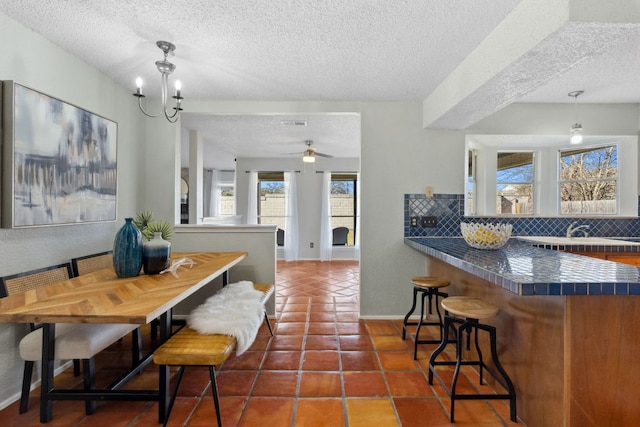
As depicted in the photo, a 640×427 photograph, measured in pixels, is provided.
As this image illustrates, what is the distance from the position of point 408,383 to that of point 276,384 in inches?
34.0

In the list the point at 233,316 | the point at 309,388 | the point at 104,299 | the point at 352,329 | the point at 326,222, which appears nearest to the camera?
the point at 104,299

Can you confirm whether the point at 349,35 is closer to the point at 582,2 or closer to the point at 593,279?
the point at 582,2

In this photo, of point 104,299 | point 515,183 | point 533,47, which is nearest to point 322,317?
point 104,299

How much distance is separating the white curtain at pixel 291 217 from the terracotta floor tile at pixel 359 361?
168 inches

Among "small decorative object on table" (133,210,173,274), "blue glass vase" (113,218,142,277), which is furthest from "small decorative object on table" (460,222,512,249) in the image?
"blue glass vase" (113,218,142,277)

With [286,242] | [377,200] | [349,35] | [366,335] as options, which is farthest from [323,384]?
[286,242]

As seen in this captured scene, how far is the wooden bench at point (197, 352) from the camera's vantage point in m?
1.49

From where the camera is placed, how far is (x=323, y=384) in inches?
78.7

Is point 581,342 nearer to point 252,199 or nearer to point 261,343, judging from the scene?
point 261,343

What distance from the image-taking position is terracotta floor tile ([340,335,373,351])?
2.51 meters

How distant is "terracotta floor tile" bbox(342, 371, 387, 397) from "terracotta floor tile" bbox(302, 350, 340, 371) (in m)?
0.14

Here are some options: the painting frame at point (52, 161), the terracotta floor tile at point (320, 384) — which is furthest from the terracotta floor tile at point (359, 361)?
the painting frame at point (52, 161)

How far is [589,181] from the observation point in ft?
11.7

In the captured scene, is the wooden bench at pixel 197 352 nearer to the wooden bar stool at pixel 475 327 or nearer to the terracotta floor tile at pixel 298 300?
the wooden bar stool at pixel 475 327
